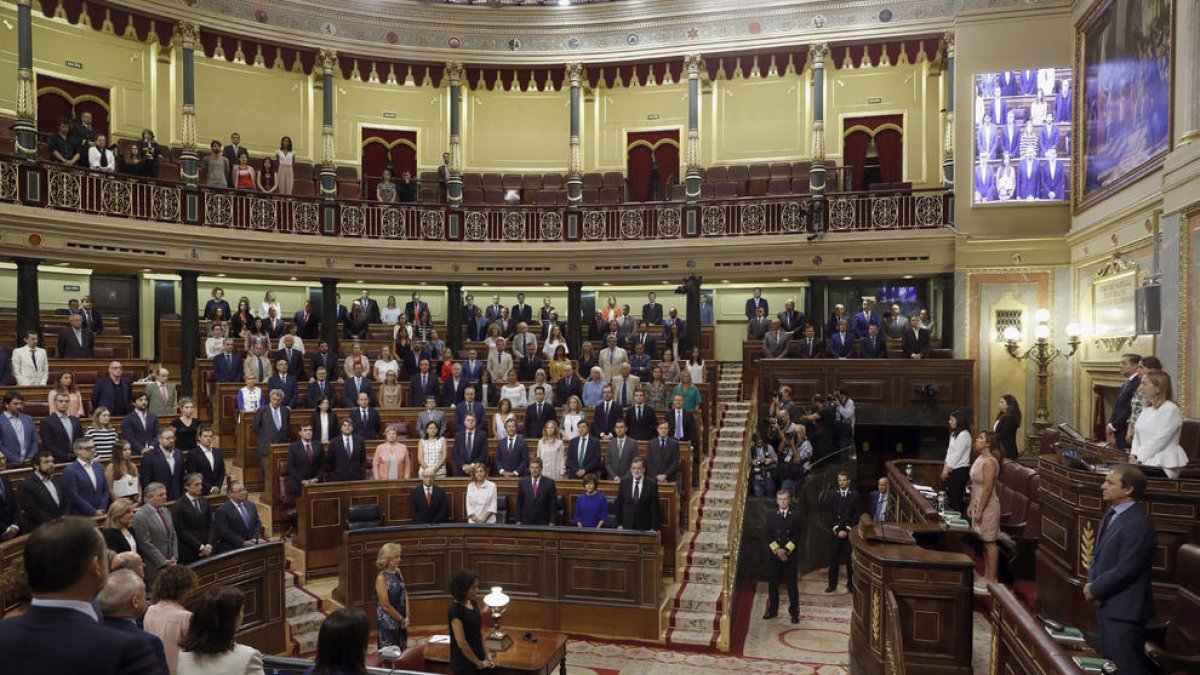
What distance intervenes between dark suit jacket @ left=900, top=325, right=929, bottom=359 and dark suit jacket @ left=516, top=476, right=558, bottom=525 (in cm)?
702

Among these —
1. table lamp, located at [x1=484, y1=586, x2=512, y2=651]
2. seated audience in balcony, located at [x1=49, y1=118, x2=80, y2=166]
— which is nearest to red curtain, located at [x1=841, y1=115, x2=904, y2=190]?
table lamp, located at [x1=484, y1=586, x2=512, y2=651]

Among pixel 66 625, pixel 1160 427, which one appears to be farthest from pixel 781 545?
pixel 66 625

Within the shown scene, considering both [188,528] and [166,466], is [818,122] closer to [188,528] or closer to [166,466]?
[166,466]

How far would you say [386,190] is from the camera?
16.4m

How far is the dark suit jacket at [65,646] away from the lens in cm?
187

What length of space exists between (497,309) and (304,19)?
276 inches

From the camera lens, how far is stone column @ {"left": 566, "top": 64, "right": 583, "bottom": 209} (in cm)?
1672

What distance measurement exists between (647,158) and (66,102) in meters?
11.4

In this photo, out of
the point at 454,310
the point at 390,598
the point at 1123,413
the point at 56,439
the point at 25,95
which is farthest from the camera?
the point at 454,310

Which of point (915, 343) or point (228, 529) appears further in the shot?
point (915, 343)

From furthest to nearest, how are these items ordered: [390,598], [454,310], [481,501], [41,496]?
[454,310]
[481,501]
[41,496]
[390,598]

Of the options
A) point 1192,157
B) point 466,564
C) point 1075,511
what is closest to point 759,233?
point 1192,157

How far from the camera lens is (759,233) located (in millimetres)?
15477

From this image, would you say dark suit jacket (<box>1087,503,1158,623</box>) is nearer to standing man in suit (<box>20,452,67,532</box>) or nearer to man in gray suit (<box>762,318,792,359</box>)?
standing man in suit (<box>20,452,67,532</box>)
